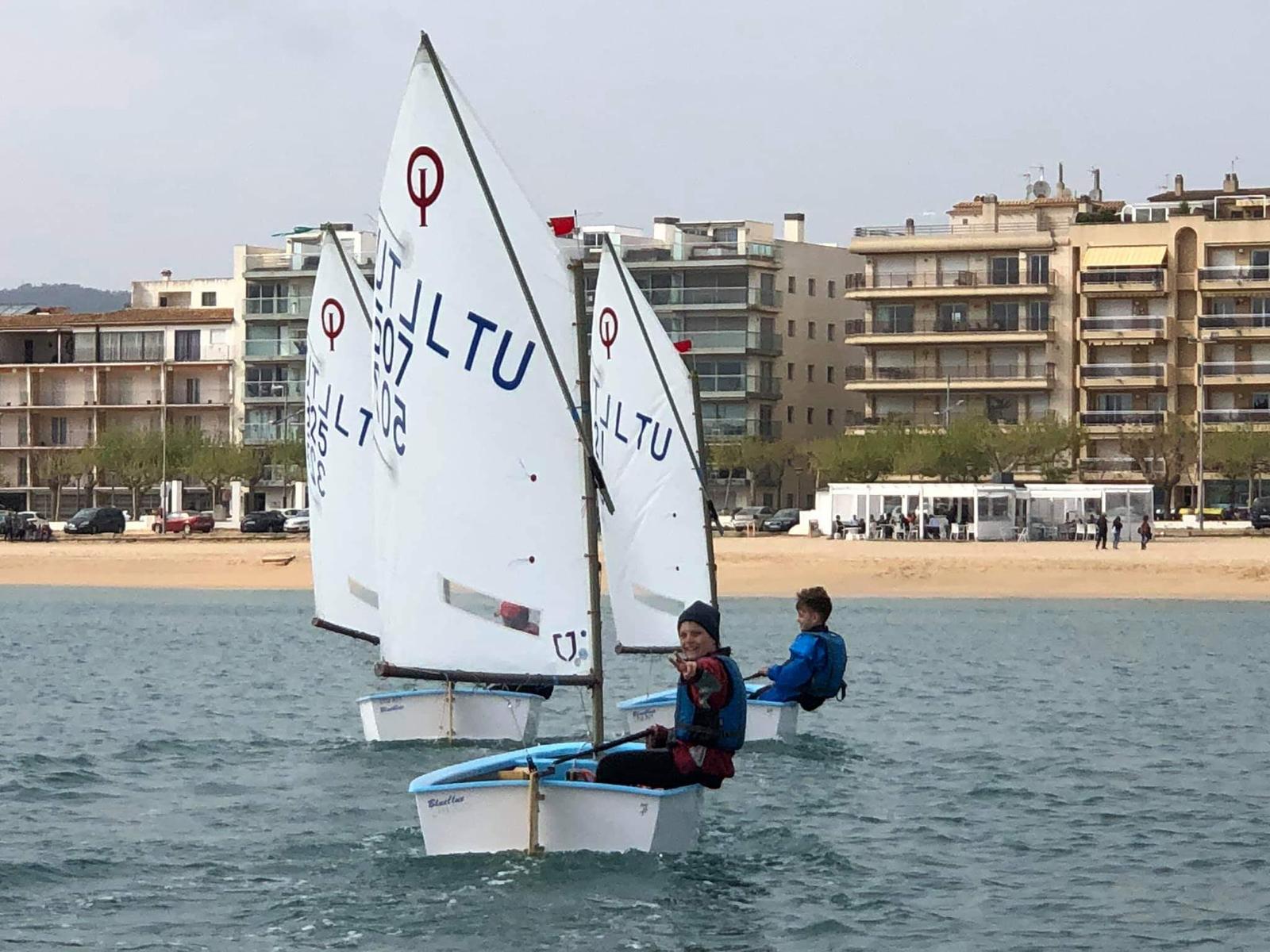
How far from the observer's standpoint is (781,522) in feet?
287

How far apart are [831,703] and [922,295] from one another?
248ft

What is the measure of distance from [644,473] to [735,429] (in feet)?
274

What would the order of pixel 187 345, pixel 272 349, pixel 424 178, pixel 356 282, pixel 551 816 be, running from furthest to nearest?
pixel 187 345
pixel 272 349
pixel 356 282
pixel 424 178
pixel 551 816

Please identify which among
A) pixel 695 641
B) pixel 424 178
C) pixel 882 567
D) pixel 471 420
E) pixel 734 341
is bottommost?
pixel 882 567

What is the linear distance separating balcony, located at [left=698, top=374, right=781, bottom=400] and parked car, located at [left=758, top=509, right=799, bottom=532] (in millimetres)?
18935

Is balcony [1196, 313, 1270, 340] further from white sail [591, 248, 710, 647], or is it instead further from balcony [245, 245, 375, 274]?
white sail [591, 248, 710, 647]

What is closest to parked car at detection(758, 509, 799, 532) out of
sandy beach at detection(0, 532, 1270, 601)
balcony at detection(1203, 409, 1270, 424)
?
sandy beach at detection(0, 532, 1270, 601)

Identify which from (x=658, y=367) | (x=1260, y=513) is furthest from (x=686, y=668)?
(x=1260, y=513)

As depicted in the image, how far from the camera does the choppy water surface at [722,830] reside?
15148mm

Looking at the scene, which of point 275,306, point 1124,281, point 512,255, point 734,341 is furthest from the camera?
point 275,306

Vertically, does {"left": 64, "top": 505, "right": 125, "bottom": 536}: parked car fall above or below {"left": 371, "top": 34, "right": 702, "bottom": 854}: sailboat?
below

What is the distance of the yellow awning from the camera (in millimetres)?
101188

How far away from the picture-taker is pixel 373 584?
25.2 meters

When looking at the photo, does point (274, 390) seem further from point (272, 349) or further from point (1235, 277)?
point (1235, 277)
